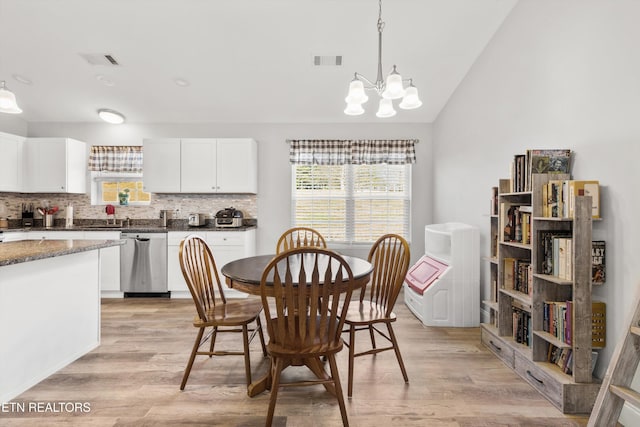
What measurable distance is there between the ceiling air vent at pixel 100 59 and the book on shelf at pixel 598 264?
4.35 m

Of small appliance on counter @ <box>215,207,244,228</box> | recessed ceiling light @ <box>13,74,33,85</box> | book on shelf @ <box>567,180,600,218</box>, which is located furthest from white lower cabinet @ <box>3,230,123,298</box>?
book on shelf @ <box>567,180,600,218</box>

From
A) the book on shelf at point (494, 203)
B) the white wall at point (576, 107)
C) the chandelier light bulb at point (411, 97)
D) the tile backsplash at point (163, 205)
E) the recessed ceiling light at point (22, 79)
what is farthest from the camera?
the tile backsplash at point (163, 205)

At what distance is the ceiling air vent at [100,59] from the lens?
337cm

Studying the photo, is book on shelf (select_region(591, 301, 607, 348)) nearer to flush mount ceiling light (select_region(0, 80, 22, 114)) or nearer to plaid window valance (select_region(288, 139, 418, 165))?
plaid window valance (select_region(288, 139, 418, 165))

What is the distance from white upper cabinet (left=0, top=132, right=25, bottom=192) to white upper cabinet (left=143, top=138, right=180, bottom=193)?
5.23 ft

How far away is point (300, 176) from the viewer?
4.77m

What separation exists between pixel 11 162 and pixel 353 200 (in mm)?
4444

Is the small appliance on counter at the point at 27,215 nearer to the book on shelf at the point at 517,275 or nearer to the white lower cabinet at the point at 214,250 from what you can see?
the white lower cabinet at the point at 214,250

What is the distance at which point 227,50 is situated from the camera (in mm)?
3340

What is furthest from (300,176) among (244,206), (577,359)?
(577,359)

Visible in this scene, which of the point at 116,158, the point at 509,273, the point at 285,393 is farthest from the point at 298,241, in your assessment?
the point at 116,158

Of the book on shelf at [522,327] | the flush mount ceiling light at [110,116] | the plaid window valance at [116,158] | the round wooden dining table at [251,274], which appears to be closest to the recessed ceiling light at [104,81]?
the flush mount ceiling light at [110,116]

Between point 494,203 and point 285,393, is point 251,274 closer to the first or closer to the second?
point 285,393

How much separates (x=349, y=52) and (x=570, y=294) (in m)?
2.76
